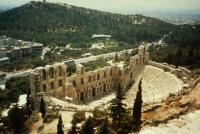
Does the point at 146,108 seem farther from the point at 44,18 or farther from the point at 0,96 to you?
the point at 44,18

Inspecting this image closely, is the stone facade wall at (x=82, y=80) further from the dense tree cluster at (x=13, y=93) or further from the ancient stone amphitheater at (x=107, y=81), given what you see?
the dense tree cluster at (x=13, y=93)


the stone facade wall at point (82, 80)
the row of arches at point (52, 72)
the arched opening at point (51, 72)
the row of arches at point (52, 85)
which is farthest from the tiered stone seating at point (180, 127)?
the arched opening at point (51, 72)

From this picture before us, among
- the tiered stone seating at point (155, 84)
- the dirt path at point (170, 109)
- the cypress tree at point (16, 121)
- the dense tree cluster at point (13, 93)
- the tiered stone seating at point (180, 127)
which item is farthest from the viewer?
the dense tree cluster at point (13, 93)

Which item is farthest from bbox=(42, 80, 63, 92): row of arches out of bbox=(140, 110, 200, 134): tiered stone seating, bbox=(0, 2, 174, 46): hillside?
bbox=(0, 2, 174, 46): hillside

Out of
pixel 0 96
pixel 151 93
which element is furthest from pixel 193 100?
pixel 0 96

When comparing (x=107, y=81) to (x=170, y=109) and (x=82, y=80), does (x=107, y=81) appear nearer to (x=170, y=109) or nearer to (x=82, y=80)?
(x=82, y=80)

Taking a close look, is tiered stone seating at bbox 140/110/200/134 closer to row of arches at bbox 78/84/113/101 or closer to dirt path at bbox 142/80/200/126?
dirt path at bbox 142/80/200/126

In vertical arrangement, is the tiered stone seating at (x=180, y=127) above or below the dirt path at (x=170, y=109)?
above
